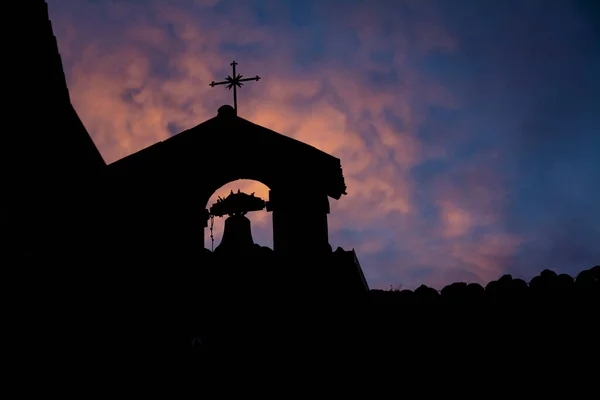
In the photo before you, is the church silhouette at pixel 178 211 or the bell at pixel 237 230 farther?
the bell at pixel 237 230

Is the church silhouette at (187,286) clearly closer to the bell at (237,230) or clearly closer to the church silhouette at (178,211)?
the church silhouette at (178,211)

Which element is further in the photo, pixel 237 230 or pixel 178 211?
pixel 237 230

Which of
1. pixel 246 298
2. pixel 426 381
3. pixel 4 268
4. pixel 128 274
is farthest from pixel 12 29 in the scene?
pixel 426 381

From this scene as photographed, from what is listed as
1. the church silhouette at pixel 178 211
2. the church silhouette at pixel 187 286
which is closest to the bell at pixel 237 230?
the church silhouette at pixel 178 211

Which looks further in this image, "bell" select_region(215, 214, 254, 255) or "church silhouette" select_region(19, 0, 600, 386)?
"bell" select_region(215, 214, 254, 255)

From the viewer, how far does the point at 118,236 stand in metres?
8.37

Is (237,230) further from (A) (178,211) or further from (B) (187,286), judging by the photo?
(B) (187,286)

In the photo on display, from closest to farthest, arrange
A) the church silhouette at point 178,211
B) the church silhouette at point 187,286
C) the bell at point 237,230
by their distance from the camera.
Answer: the church silhouette at point 187,286 < the church silhouette at point 178,211 < the bell at point 237,230

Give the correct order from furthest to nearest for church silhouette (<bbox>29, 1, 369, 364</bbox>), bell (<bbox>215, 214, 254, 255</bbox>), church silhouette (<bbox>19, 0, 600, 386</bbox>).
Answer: bell (<bbox>215, 214, 254, 255</bbox>)
church silhouette (<bbox>29, 1, 369, 364</bbox>)
church silhouette (<bbox>19, 0, 600, 386</bbox>)

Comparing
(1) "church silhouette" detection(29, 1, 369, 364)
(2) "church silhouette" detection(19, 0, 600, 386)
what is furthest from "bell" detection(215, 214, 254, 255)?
(2) "church silhouette" detection(19, 0, 600, 386)

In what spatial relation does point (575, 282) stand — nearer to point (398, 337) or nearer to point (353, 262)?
point (398, 337)

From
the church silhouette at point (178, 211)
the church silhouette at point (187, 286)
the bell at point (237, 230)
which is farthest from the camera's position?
the bell at point (237, 230)

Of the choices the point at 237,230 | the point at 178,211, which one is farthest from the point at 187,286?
the point at 237,230

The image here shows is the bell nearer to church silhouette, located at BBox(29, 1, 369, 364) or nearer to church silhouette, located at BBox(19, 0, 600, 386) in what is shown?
church silhouette, located at BBox(29, 1, 369, 364)
